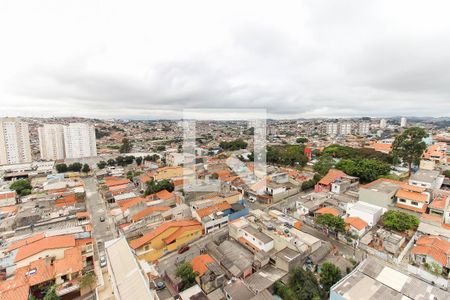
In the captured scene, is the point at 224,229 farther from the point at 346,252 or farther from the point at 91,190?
the point at 91,190

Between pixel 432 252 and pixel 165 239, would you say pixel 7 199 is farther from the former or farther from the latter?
pixel 432 252

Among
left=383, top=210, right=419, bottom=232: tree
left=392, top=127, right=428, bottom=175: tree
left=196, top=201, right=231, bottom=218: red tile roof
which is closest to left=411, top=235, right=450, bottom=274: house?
left=383, top=210, right=419, bottom=232: tree

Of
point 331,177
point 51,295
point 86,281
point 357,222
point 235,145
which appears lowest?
point 86,281

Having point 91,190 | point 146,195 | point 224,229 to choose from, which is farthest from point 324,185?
point 91,190

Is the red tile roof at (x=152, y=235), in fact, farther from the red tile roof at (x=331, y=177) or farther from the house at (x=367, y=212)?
the red tile roof at (x=331, y=177)

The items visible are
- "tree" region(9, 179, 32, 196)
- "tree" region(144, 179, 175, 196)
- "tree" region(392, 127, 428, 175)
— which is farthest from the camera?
"tree" region(9, 179, 32, 196)

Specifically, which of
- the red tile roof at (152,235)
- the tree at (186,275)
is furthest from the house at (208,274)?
the red tile roof at (152,235)

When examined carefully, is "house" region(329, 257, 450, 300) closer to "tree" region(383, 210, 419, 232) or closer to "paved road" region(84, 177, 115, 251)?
"tree" region(383, 210, 419, 232)

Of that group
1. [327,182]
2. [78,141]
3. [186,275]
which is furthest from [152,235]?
[78,141]
